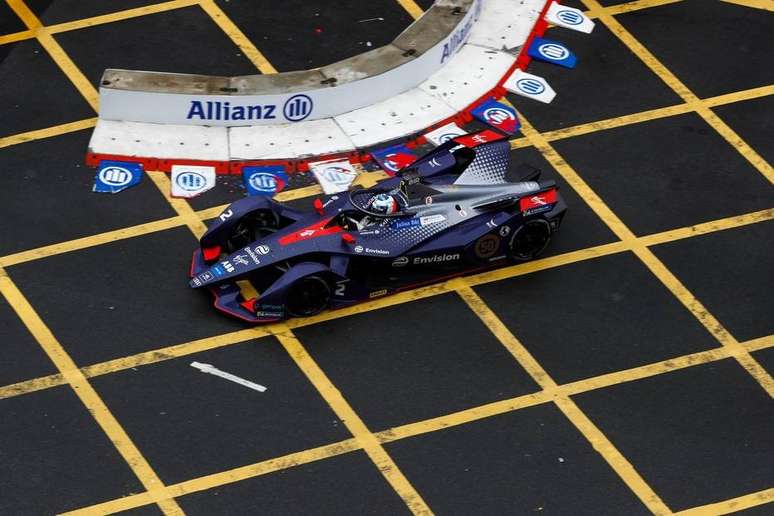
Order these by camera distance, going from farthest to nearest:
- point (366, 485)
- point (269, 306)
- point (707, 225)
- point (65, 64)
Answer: point (65, 64)
point (707, 225)
point (269, 306)
point (366, 485)

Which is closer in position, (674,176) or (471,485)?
(471,485)

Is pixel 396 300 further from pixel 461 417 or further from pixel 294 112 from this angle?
pixel 294 112

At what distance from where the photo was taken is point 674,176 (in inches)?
915

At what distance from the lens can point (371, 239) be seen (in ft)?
68.0

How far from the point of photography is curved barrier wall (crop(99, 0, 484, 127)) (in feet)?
75.5

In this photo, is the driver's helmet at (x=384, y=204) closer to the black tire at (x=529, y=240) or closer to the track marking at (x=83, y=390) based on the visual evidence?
the black tire at (x=529, y=240)

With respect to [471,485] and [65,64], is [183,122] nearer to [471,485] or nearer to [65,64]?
[65,64]

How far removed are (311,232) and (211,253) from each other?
1.32m

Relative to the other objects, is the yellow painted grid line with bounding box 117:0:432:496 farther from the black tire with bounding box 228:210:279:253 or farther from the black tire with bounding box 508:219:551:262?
the black tire with bounding box 508:219:551:262

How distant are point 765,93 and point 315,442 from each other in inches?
383

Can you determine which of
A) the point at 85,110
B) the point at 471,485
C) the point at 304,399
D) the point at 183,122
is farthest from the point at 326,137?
the point at 471,485

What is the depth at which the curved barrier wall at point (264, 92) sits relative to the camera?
23000mm

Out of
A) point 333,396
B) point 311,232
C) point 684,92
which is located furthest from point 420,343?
point 684,92

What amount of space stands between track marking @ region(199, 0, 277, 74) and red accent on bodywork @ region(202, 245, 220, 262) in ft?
14.3
